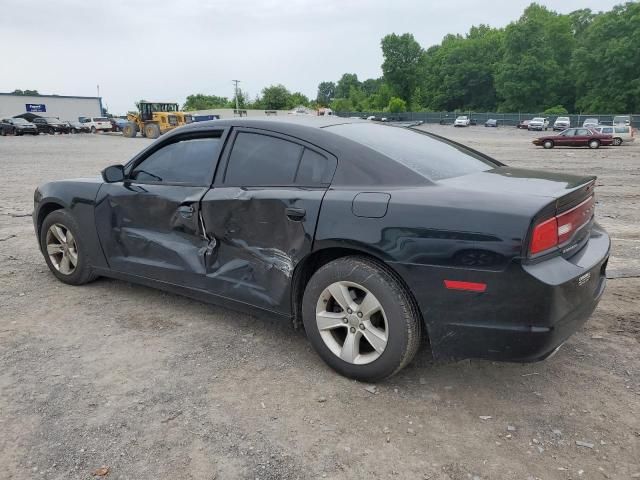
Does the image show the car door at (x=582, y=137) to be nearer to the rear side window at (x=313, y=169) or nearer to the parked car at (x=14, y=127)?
the rear side window at (x=313, y=169)

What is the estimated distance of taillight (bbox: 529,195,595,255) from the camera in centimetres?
254

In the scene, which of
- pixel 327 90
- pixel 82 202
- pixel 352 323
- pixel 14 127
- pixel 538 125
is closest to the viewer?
pixel 352 323

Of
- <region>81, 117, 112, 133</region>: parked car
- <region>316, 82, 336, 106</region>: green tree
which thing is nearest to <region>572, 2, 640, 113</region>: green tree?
<region>81, 117, 112, 133</region>: parked car

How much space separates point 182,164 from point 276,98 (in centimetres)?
10490

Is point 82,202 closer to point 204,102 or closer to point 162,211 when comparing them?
point 162,211

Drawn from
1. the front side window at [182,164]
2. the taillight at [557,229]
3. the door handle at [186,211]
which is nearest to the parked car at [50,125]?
the front side window at [182,164]

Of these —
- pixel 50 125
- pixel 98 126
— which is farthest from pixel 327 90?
pixel 50 125

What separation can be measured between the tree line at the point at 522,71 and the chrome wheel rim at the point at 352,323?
75.9m

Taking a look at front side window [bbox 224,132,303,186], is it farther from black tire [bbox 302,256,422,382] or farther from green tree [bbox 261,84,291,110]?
green tree [bbox 261,84,291,110]

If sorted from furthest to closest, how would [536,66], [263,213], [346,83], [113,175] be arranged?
[346,83] → [536,66] → [113,175] → [263,213]

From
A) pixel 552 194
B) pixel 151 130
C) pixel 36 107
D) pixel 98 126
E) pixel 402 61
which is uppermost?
Result: pixel 402 61

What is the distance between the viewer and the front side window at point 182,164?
379cm

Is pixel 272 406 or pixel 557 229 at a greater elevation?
pixel 557 229

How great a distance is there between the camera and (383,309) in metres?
2.88
